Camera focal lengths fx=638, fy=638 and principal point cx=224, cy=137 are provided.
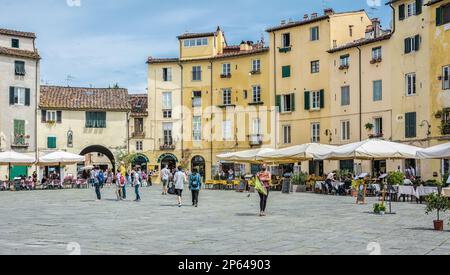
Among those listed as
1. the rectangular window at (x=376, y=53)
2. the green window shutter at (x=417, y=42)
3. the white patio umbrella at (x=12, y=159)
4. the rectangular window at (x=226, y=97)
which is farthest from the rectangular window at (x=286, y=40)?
the white patio umbrella at (x=12, y=159)

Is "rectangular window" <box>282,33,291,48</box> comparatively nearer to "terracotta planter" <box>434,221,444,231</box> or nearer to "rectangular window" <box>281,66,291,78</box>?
"rectangular window" <box>281,66,291,78</box>

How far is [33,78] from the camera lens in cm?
5575

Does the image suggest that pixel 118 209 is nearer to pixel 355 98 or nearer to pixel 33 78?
pixel 355 98

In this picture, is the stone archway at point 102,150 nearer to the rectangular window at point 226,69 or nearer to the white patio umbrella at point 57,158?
the rectangular window at point 226,69

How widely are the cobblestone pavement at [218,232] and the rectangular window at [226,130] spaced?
1344 inches

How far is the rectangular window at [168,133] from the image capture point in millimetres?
59031

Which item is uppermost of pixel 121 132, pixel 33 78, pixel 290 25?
pixel 290 25

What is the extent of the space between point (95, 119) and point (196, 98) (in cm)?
993

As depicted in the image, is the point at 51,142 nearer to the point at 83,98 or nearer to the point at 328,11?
the point at 83,98

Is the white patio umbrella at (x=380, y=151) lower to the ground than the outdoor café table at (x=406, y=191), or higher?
higher

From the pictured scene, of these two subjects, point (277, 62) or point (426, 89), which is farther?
point (277, 62)

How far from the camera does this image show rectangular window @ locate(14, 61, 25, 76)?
178 feet
